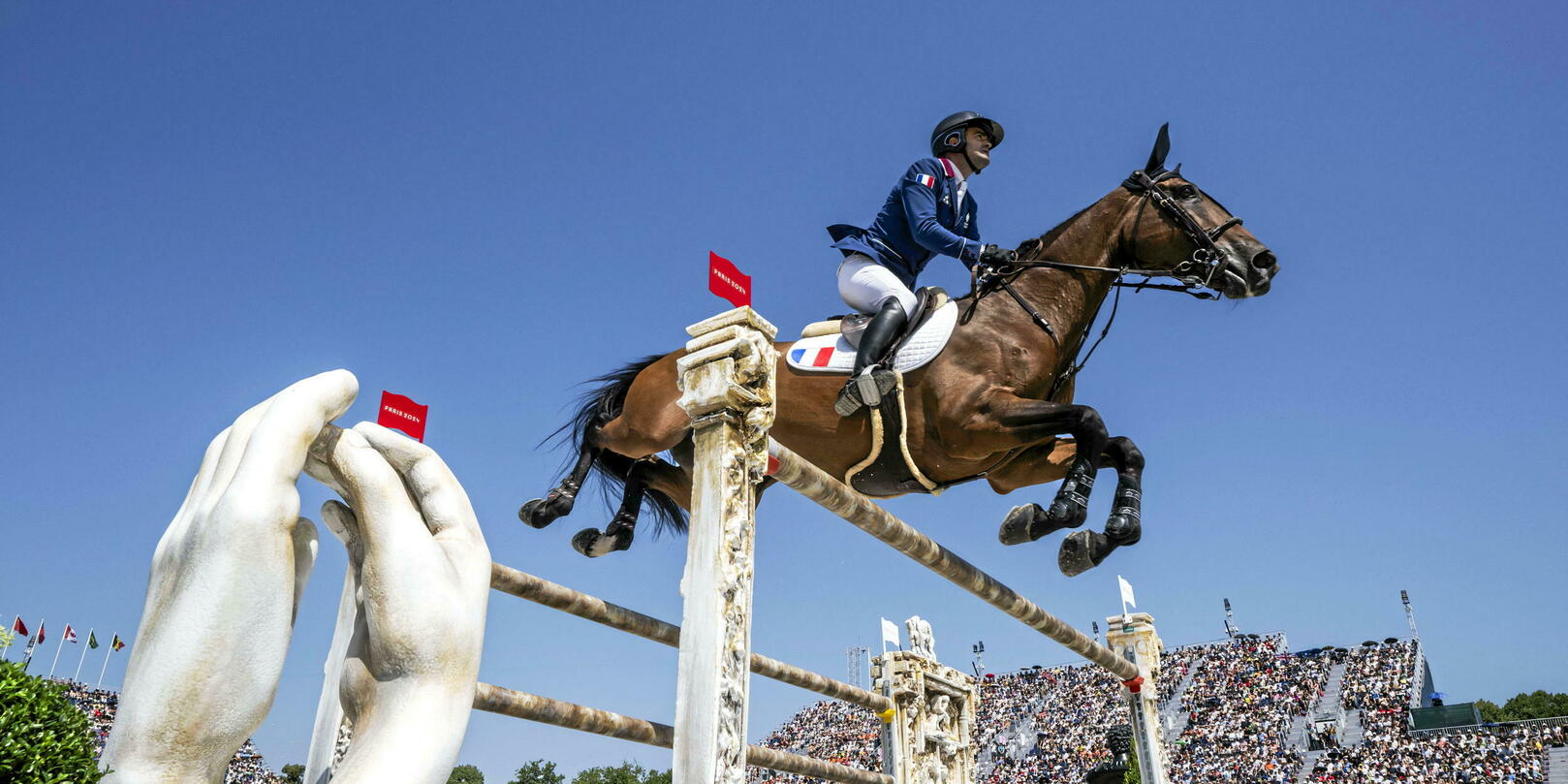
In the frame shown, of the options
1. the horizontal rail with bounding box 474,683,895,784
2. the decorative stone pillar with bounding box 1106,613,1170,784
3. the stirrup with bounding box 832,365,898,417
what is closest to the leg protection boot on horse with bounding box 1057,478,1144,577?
the stirrup with bounding box 832,365,898,417

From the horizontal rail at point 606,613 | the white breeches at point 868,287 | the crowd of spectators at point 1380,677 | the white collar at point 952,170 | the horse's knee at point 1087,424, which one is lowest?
the horizontal rail at point 606,613

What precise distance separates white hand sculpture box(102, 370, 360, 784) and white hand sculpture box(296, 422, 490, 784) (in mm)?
131

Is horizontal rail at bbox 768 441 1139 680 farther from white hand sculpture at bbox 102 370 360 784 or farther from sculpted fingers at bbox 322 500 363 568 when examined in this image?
white hand sculpture at bbox 102 370 360 784

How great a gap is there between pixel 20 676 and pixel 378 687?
539mm

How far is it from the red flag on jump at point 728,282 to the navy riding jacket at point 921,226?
1.22 meters

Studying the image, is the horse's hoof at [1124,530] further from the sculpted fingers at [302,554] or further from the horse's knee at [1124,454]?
the sculpted fingers at [302,554]

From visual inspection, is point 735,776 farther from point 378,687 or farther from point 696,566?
point 378,687

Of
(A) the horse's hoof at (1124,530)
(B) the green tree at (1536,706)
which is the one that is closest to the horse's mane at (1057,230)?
(A) the horse's hoof at (1124,530)

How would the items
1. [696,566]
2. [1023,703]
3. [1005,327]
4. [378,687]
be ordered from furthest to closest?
[1023,703] → [1005,327] → [696,566] → [378,687]

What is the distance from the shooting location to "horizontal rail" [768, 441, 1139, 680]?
14.2ft

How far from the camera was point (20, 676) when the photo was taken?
5.16 feet

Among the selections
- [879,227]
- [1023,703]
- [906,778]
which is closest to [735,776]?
[879,227]

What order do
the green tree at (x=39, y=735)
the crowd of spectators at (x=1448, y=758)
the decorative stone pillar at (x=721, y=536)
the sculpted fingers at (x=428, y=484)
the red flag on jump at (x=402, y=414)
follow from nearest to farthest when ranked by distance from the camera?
the green tree at (x=39, y=735) < the sculpted fingers at (x=428, y=484) < the red flag on jump at (x=402, y=414) < the decorative stone pillar at (x=721, y=536) < the crowd of spectators at (x=1448, y=758)

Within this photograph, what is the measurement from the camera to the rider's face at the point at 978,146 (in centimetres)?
546
